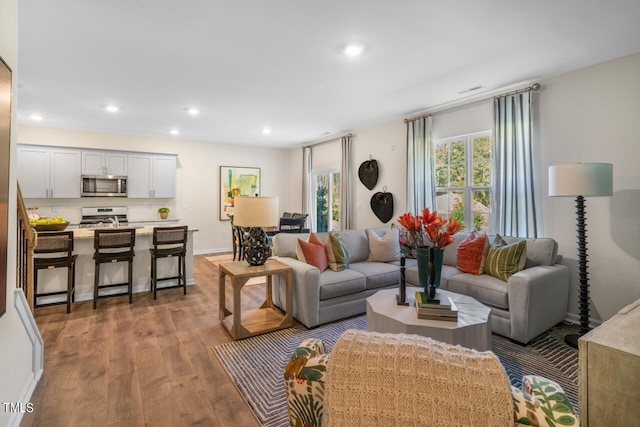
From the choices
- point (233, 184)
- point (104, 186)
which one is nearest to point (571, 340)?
point (233, 184)

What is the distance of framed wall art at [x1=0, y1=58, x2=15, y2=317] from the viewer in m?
1.59

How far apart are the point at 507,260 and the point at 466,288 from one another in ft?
1.66

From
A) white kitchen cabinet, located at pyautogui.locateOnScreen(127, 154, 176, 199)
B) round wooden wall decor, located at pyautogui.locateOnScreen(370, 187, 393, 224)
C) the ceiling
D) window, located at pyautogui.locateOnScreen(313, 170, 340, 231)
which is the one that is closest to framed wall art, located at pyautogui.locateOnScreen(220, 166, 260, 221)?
white kitchen cabinet, located at pyautogui.locateOnScreen(127, 154, 176, 199)

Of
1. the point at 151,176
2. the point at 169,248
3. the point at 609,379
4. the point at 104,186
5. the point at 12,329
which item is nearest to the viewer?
the point at 609,379

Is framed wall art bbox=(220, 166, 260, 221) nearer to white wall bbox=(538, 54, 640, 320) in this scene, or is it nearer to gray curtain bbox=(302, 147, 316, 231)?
gray curtain bbox=(302, 147, 316, 231)

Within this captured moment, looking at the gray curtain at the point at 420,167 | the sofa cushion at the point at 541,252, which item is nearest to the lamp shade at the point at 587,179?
the sofa cushion at the point at 541,252

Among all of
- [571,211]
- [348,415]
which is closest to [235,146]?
[571,211]

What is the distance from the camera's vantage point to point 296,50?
9.56ft

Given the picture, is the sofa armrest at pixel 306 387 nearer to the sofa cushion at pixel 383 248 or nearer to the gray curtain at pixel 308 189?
the sofa cushion at pixel 383 248

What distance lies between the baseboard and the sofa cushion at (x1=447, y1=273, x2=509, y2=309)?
362 cm

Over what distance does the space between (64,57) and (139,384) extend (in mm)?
3145

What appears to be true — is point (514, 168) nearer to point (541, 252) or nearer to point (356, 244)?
point (541, 252)

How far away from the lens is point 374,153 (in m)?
5.85

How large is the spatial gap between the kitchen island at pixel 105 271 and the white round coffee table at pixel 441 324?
3400 millimetres
